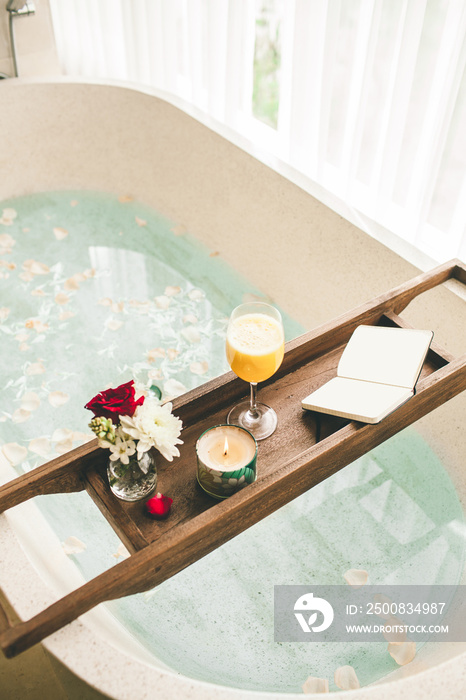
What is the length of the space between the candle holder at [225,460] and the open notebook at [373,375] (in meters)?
0.15

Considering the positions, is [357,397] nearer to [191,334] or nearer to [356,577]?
[356,577]

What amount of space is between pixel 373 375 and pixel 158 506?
1.44 ft

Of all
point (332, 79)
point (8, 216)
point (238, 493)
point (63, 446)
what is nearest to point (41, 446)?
point (63, 446)

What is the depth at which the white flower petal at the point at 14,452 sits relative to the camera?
1504 millimetres

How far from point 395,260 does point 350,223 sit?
17cm

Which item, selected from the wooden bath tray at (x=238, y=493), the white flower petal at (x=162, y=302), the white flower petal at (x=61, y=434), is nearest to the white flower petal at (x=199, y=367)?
the white flower petal at (x=162, y=302)

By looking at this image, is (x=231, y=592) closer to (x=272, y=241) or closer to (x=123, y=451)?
(x=123, y=451)

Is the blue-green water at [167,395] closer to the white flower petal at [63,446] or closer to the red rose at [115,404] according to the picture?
the white flower petal at [63,446]

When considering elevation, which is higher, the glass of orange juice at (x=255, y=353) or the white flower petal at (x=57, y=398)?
the glass of orange juice at (x=255, y=353)

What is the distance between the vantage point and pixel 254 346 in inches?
39.0

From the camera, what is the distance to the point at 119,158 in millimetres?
2357

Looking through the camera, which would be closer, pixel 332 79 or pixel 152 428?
pixel 152 428

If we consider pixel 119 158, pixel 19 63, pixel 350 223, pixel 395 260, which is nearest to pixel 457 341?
pixel 395 260

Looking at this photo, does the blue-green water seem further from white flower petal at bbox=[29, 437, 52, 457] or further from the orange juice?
the orange juice
